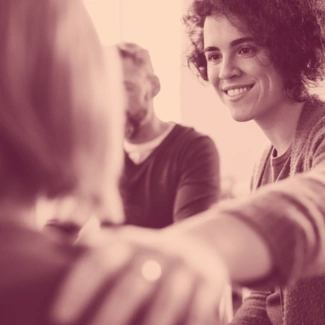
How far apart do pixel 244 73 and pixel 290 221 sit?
1.76 feet

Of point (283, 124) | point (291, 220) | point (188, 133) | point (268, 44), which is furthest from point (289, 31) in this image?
point (291, 220)

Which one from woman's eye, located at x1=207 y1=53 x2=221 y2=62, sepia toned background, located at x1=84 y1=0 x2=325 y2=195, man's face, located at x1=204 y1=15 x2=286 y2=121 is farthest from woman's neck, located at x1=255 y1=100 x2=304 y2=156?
sepia toned background, located at x1=84 y1=0 x2=325 y2=195

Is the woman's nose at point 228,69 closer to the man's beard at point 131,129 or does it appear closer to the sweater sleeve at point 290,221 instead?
the man's beard at point 131,129

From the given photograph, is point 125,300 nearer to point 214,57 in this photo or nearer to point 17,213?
point 17,213

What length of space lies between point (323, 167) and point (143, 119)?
0.77m

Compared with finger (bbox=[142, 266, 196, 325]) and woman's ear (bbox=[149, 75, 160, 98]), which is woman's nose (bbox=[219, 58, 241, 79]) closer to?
woman's ear (bbox=[149, 75, 160, 98])

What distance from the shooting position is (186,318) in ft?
0.69

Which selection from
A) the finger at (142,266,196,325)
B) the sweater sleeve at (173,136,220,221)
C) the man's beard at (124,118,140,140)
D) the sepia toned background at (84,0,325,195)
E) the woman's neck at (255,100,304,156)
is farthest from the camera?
the sepia toned background at (84,0,325,195)

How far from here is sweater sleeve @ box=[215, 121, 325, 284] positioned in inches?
10.2

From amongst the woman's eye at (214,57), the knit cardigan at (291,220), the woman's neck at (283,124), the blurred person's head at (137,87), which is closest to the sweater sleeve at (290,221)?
the knit cardigan at (291,220)

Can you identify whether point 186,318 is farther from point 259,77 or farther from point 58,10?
point 259,77

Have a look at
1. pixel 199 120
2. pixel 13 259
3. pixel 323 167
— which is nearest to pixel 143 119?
pixel 199 120

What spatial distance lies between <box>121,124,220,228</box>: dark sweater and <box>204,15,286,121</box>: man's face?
22cm

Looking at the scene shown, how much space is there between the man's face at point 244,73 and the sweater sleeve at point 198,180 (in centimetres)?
21
